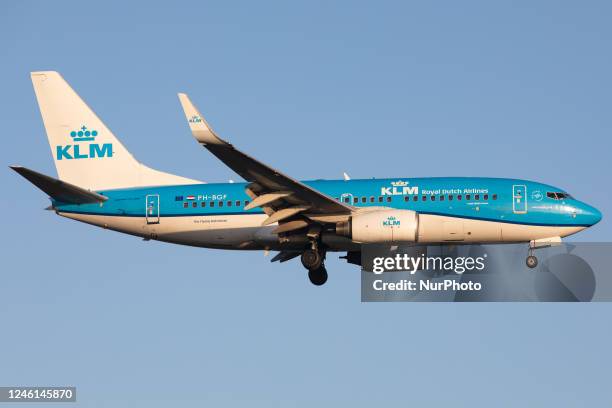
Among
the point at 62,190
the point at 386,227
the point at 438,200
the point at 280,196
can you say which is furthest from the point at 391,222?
the point at 62,190

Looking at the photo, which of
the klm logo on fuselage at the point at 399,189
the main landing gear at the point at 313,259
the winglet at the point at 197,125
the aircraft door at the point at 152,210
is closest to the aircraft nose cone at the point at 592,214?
the klm logo on fuselage at the point at 399,189

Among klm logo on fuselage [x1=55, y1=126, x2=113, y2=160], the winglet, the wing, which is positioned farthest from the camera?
klm logo on fuselage [x1=55, y1=126, x2=113, y2=160]

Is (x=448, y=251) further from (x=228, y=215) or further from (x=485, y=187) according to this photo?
(x=228, y=215)

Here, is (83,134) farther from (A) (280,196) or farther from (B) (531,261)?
(B) (531,261)

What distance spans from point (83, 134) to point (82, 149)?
0.86 meters

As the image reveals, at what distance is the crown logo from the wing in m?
10.3

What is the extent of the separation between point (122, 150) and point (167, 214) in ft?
16.7

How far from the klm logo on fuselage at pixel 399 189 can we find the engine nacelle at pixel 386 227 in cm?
153

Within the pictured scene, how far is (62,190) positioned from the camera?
50562mm

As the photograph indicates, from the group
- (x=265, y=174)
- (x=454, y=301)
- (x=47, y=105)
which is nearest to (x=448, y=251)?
(x=454, y=301)

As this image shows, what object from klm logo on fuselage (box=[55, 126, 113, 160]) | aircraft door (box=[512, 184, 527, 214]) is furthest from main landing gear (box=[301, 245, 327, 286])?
klm logo on fuselage (box=[55, 126, 113, 160])

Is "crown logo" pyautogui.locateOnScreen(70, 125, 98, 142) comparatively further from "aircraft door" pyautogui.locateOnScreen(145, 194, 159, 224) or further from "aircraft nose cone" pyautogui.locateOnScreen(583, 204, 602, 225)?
"aircraft nose cone" pyautogui.locateOnScreen(583, 204, 602, 225)

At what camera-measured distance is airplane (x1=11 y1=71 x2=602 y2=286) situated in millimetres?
47312

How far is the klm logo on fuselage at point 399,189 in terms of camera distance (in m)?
48.7
